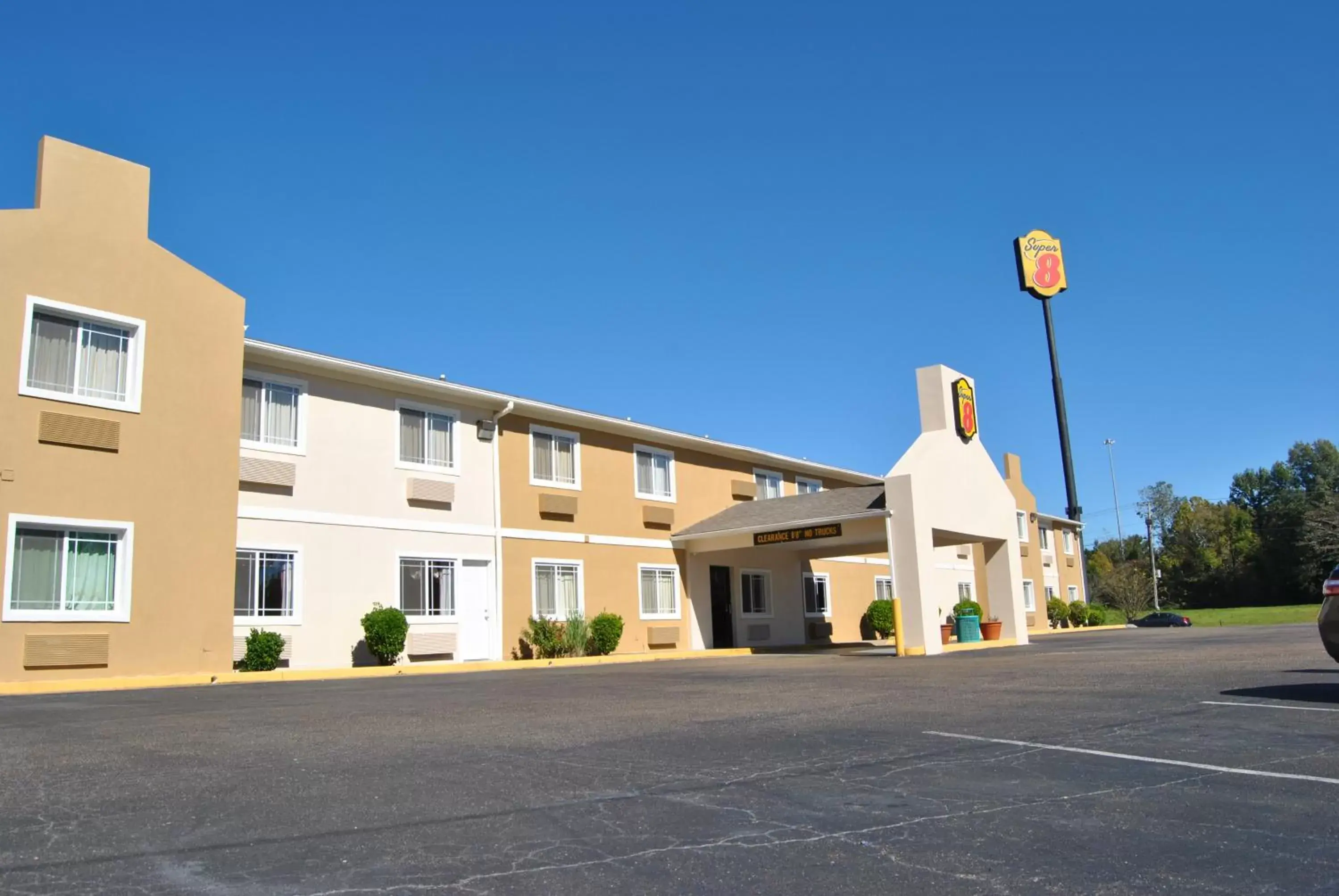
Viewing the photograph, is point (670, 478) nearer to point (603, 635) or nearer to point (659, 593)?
point (659, 593)


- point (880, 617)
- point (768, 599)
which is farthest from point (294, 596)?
point (880, 617)

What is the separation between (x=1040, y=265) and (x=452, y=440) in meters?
45.4

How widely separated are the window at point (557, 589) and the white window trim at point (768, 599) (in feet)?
20.9

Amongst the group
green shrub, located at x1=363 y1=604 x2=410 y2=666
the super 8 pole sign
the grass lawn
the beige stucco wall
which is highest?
the super 8 pole sign

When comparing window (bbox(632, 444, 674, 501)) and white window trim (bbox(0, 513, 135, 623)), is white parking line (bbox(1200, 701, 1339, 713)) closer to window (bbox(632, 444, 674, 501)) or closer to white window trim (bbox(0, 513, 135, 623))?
white window trim (bbox(0, 513, 135, 623))

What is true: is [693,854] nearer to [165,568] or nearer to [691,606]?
[165,568]

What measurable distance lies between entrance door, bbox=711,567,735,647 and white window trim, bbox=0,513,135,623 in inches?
624

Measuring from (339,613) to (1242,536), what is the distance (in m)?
85.3

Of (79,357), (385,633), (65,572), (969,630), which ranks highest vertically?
(79,357)

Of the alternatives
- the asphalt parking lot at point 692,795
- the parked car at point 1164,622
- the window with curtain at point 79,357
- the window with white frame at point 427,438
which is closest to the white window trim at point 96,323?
the window with curtain at point 79,357

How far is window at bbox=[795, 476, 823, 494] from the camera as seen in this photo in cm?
3334

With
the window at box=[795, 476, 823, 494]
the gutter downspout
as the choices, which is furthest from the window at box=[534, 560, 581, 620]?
the window at box=[795, 476, 823, 494]

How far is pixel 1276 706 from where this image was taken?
8.97 meters

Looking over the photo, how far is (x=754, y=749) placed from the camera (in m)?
7.47
